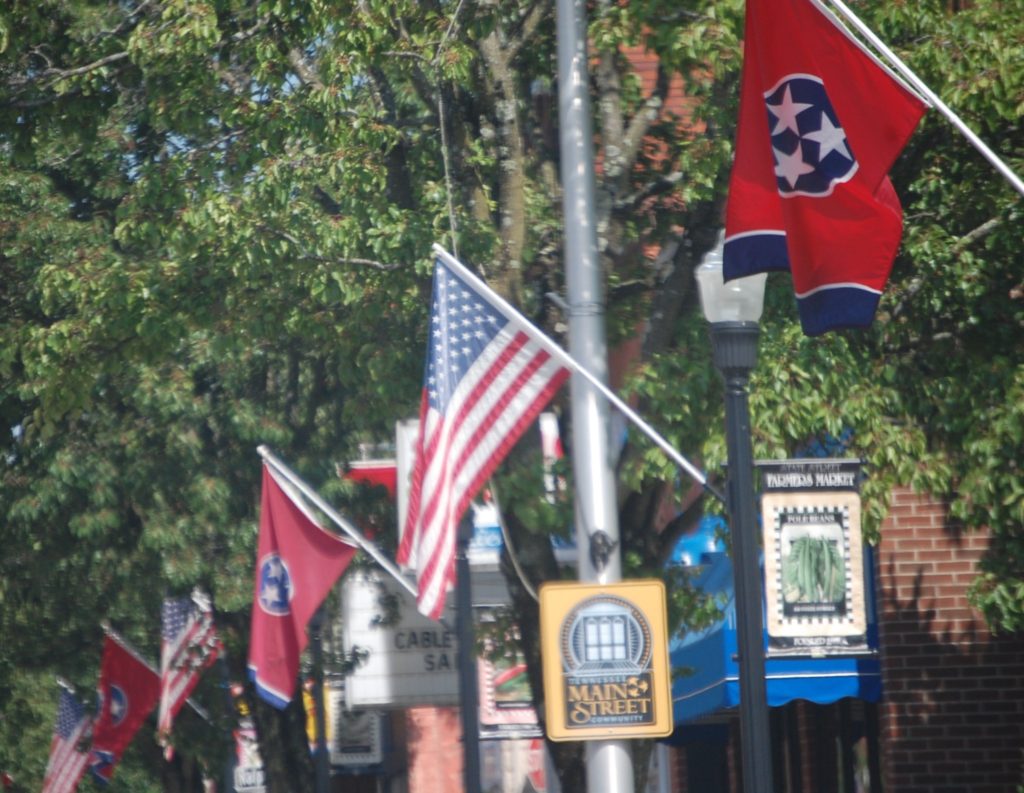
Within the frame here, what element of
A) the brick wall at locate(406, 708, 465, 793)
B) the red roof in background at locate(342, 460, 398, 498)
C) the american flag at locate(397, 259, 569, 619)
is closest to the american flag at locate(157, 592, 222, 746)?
the red roof in background at locate(342, 460, 398, 498)

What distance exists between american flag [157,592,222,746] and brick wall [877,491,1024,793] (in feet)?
28.5

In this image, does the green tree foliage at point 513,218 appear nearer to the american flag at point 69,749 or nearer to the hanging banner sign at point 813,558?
the hanging banner sign at point 813,558

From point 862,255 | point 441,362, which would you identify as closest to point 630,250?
point 441,362

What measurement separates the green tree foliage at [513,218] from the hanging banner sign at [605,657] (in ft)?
6.75

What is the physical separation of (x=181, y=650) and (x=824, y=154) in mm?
13935

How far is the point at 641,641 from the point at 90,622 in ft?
48.6

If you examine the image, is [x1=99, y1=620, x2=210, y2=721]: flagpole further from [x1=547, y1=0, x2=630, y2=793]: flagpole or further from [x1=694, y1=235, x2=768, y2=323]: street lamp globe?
[x1=694, y1=235, x2=768, y2=323]: street lamp globe

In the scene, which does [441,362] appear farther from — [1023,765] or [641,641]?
[1023,765]

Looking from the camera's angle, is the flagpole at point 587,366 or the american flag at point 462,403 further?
the american flag at point 462,403

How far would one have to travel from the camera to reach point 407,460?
14344 mm

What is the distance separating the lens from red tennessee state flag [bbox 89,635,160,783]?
76.0ft

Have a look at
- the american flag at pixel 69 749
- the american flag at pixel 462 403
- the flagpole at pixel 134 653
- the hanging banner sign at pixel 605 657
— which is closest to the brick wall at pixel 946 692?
the american flag at pixel 462 403

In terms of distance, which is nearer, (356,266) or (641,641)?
(641,641)

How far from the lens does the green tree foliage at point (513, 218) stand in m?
12.0
